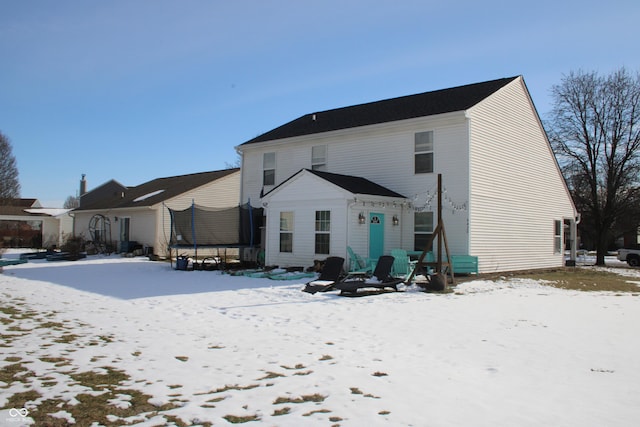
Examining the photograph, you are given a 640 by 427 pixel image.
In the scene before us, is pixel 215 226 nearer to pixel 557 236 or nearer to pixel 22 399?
pixel 557 236

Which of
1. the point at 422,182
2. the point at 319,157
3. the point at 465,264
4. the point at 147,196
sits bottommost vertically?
the point at 465,264

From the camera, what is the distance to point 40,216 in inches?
1593

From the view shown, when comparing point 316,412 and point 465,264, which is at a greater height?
point 465,264

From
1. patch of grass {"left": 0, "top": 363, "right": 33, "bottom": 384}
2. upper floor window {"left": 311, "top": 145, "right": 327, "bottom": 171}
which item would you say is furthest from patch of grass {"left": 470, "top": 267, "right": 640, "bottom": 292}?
patch of grass {"left": 0, "top": 363, "right": 33, "bottom": 384}

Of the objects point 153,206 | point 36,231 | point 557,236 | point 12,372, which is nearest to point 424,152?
point 557,236

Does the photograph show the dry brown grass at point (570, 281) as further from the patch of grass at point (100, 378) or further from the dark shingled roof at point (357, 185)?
the patch of grass at point (100, 378)

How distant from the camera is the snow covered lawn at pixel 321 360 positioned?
14.2ft

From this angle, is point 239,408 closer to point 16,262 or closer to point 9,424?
point 9,424

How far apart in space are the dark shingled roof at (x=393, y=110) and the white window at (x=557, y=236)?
6.87 metres

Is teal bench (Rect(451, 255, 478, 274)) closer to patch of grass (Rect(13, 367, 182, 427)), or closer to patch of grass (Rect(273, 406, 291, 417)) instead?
patch of grass (Rect(273, 406, 291, 417))

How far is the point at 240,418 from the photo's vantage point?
4.14 metres

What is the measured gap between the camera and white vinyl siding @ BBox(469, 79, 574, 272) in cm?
1673

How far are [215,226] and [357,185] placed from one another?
6.02m

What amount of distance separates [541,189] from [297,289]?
1271 centimetres
